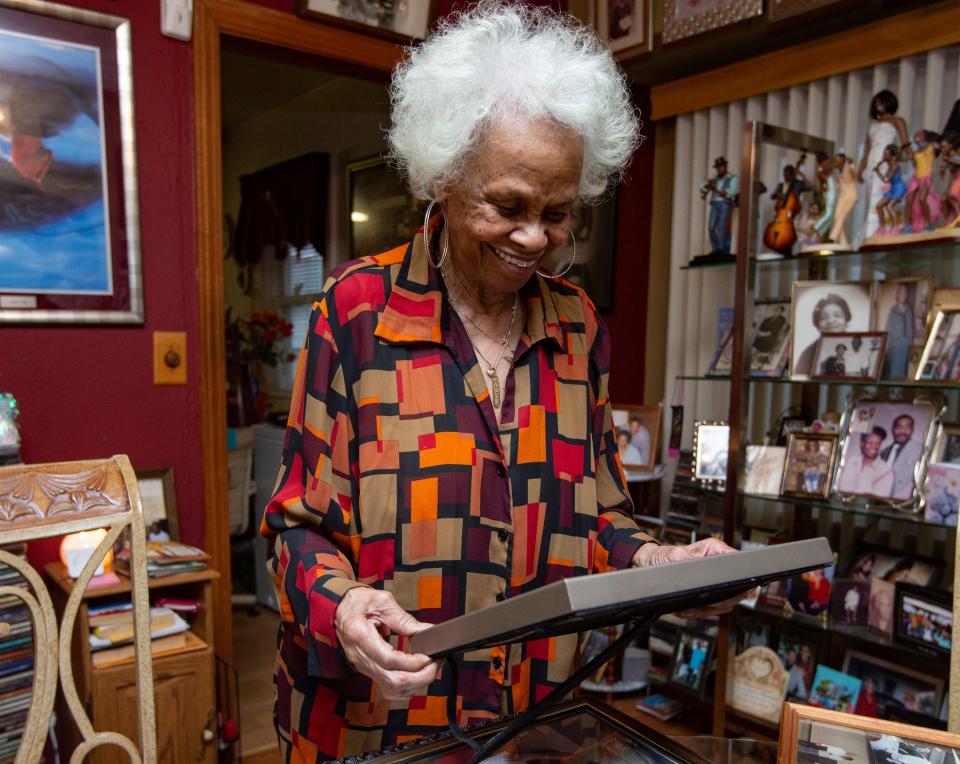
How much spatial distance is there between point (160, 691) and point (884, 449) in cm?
213

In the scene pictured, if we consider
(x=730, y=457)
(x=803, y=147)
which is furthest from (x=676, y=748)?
(x=803, y=147)

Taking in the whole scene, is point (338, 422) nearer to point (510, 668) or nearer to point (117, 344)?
point (510, 668)

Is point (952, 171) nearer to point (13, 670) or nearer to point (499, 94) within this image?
point (499, 94)

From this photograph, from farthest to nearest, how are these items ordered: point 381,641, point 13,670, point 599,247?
point 599,247 → point 13,670 → point 381,641

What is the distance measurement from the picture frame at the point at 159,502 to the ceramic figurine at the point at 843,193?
2193 millimetres

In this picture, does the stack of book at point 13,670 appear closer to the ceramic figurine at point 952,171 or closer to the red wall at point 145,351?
the red wall at point 145,351

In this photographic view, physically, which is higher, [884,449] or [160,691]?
[884,449]

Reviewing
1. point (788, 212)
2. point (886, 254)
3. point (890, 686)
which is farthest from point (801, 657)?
point (788, 212)

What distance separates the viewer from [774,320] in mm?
2488

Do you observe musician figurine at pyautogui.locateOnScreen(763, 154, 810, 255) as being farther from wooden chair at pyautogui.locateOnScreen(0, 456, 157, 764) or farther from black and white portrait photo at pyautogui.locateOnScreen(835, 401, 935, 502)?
wooden chair at pyautogui.locateOnScreen(0, 456, 157, 764)

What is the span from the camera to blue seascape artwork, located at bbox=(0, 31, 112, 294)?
6.29 ft

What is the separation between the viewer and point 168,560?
79.1 inches

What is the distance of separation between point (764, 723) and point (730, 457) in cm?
88

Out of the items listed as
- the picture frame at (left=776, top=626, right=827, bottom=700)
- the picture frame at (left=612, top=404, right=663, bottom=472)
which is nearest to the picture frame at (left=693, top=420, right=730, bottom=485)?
the picture frame at (left=612, top=404, right=663, bottom=472)
